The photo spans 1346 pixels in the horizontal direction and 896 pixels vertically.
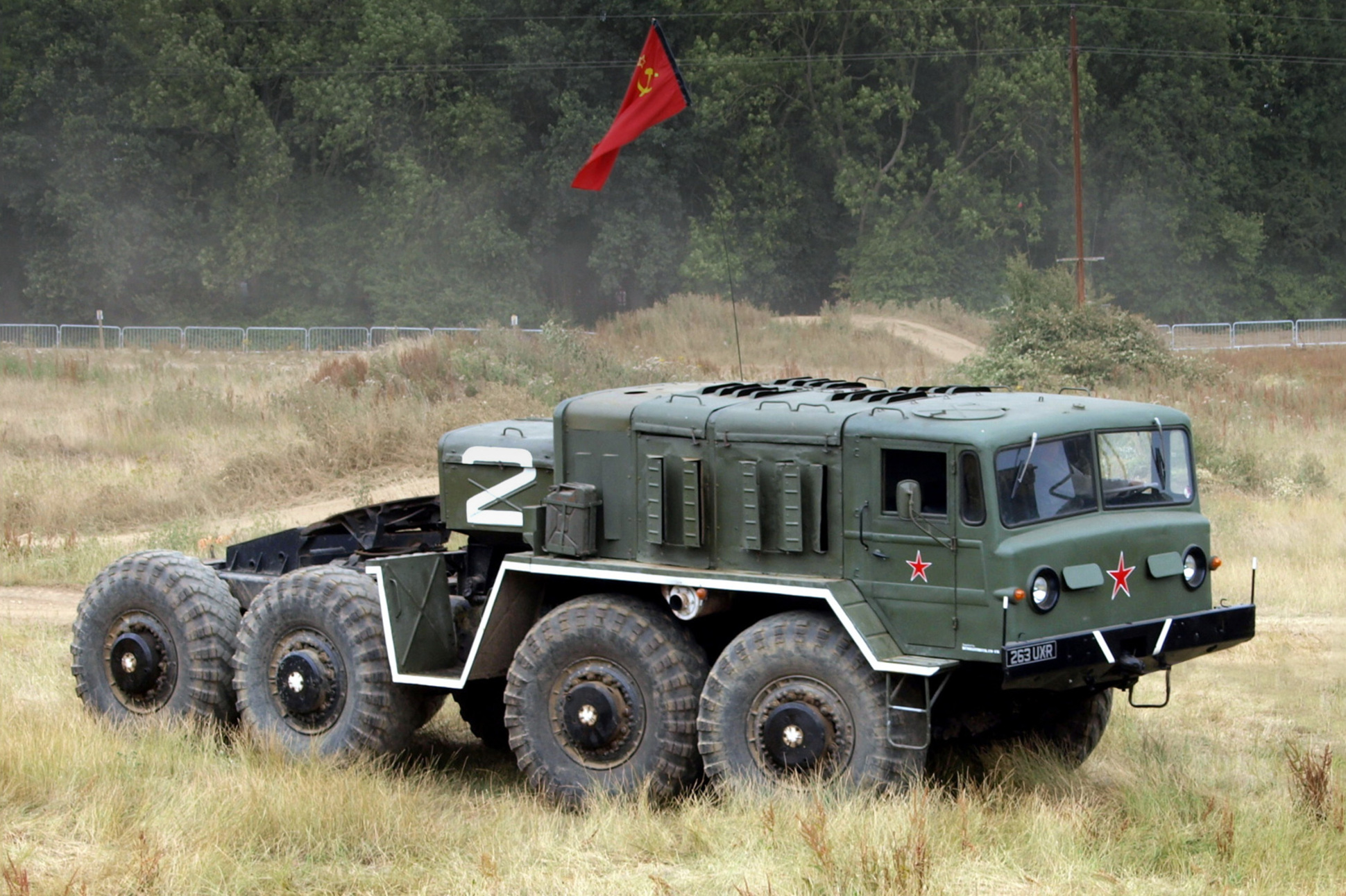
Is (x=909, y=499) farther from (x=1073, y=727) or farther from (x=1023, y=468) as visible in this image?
(x=1073, y=727)

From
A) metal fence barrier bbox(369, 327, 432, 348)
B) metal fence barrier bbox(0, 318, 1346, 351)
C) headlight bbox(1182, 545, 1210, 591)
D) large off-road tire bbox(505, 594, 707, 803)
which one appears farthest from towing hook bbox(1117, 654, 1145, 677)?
metal fence barrier bbox(369, 327, 432, 348)

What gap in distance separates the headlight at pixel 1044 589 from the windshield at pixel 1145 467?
2.50 feet

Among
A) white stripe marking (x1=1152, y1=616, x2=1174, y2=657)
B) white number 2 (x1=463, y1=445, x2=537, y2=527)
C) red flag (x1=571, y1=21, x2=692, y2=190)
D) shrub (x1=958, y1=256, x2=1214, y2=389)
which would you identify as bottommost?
white stripe marking (x1=1152, y1=616, x2=1174, y2=657)

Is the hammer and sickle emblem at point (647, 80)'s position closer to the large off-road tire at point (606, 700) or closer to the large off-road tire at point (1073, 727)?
the large off-road tire at point (606, 700)

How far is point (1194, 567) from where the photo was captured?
8.60 meters

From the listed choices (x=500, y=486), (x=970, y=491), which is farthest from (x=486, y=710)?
(x=970, y=491)

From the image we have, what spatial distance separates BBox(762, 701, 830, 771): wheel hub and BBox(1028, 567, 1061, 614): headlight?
4.15 ft

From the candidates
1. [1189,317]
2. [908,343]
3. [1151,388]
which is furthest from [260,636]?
[1189,317]

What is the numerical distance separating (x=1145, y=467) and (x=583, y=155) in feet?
150

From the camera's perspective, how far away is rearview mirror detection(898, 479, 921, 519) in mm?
7996

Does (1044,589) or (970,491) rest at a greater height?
(970,491)

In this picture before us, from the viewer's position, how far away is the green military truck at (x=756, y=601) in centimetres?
796

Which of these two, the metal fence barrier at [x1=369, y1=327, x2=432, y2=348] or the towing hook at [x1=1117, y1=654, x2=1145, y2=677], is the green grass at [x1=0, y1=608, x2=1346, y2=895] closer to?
the towing hook at [x1=1117, y1=654, x2=1145, y2=677]

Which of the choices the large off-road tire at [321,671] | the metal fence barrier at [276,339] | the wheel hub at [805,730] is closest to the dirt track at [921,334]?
the metal fence barrier at [276,339]
